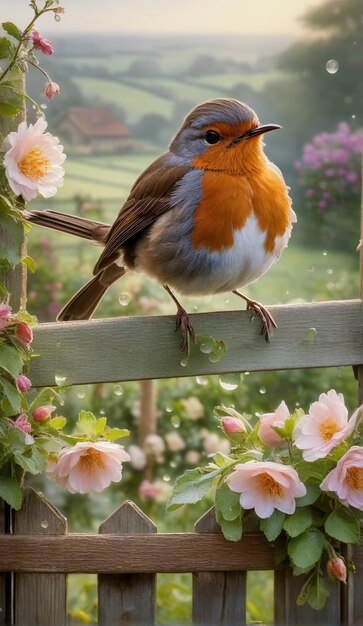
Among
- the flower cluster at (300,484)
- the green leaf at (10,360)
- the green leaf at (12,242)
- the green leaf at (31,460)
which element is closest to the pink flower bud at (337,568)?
the flower cluster at (300,484)

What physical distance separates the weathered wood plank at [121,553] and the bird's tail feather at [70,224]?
600mm

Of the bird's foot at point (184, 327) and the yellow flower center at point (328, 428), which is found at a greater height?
the bird's foot at point (184, 327)

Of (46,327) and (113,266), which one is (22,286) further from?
(113,266)

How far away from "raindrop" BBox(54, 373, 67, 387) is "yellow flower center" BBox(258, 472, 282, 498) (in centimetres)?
39

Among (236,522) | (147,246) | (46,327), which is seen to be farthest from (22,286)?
(236,522)

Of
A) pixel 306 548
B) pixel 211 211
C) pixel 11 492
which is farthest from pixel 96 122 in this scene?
pixel 306 548

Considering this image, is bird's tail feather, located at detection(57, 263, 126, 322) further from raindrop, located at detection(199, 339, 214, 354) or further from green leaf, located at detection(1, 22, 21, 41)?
green leaf, located at detection(1, 22, 21, 41)

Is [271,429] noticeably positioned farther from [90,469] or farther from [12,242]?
[12,242]

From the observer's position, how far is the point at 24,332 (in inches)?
74.5

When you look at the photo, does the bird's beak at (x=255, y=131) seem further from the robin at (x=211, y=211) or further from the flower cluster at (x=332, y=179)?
the flower cluster at (x=332, y=179)

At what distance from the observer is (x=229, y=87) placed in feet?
13.7

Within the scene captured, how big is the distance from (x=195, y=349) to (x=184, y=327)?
0.05 m

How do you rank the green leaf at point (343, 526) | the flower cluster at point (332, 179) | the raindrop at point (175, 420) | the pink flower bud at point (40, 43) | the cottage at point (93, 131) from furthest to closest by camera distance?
the flower cluster at point (332, 179), the cottage at point (93, 131), the raindrop at point (175, 420), the green leaf at point (343, 526), the pink flower bud at point (40, 43)

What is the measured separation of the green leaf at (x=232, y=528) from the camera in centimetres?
191
